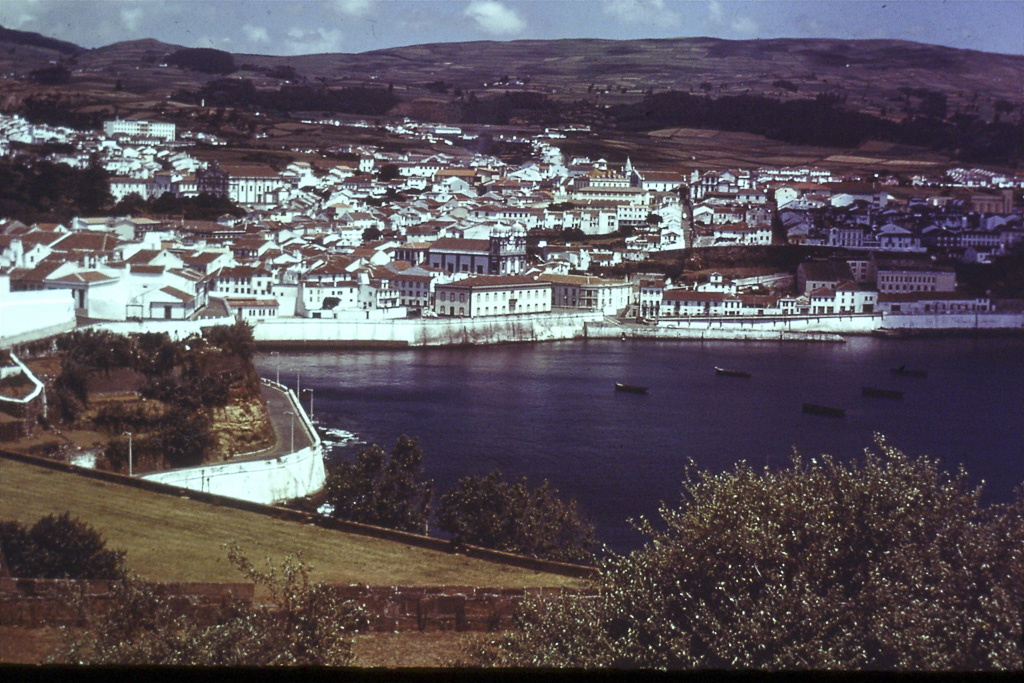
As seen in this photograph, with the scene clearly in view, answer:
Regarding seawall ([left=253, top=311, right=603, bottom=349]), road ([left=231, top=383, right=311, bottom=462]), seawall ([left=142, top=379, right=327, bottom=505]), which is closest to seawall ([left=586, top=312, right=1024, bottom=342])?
seawall ([left=253, top=311, right=603, bottom=349])

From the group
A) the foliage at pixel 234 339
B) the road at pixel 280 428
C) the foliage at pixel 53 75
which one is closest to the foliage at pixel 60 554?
the road at pixel 280 428

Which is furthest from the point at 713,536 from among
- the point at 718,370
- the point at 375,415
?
the point at 718,370

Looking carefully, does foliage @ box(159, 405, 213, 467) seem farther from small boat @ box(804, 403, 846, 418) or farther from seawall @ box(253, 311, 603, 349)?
seawall @ box(253, 311, 603, 349)

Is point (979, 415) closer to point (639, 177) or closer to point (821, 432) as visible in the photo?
point (821, 432)

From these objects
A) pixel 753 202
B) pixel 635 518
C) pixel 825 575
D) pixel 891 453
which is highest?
pixel 753 202

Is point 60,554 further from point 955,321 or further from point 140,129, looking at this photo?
point 140,129
